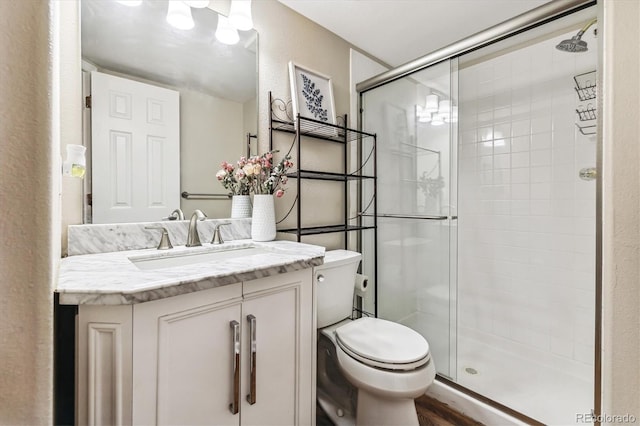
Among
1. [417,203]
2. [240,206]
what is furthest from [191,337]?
[417,203]

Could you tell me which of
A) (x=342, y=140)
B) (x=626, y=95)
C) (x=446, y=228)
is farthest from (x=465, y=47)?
(x=626, y=95)

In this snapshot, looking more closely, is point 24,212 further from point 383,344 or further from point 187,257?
point 383,344

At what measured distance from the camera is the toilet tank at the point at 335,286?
150 cm

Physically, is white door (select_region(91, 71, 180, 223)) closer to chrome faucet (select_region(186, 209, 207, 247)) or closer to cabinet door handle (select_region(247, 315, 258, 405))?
chrome faucet (select_region(186, 209, 207, 247))

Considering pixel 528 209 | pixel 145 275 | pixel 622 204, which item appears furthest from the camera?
pixel 528 209

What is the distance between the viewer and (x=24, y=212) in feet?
1.27

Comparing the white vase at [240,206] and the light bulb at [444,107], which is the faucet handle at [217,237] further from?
the light bulb at [444,107]

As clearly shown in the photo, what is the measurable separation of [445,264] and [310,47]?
1.64m

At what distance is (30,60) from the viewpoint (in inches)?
15.3

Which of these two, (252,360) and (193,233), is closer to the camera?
(252,360)

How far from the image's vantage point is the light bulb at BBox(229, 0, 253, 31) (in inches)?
54.7

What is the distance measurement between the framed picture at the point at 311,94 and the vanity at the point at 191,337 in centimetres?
98

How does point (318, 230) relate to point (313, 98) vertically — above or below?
below

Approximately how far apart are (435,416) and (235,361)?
1.23m
